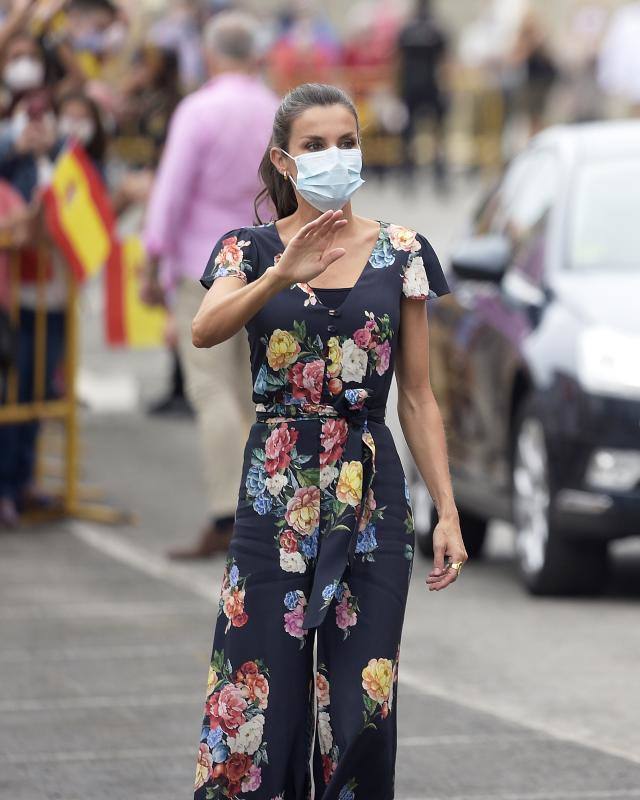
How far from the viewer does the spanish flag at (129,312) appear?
15.4 meters

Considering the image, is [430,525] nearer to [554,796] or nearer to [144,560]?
[144,560]

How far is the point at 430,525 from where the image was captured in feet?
34.7

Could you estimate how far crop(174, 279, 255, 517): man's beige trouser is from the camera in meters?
9.79

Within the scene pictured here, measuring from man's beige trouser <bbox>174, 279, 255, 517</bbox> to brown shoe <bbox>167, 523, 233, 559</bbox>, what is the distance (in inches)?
5.2

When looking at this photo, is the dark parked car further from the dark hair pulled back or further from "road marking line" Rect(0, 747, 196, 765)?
the dark hair pulled back

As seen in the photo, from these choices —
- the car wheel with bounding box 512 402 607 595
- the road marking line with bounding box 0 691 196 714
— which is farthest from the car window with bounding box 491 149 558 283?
the road marking line with bounding box 0 691 196 714

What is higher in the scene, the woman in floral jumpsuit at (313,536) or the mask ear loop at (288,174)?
the mask ear loop at (288,174)

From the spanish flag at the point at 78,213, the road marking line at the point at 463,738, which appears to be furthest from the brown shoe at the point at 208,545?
the road marking line at the point at 463,738

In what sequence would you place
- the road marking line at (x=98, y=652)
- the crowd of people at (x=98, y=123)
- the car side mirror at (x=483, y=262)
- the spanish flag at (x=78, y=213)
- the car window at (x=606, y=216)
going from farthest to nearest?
the spanish flag at (x=78, y=213) < the crowd of people at (x=98, y=123) < the car side mirror at (x=483, y=262) < the car window at (x=606, y=216) < the road marking line at (x=98, y=652)

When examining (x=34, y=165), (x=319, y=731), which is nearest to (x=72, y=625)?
(x=34, y=165)

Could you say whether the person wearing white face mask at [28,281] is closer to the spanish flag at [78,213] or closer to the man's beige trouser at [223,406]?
the spanish flag at [78,213]

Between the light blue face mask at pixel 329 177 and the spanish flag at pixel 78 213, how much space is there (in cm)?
636

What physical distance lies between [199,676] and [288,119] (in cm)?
328

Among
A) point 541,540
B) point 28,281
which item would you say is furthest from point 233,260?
point 28,281
